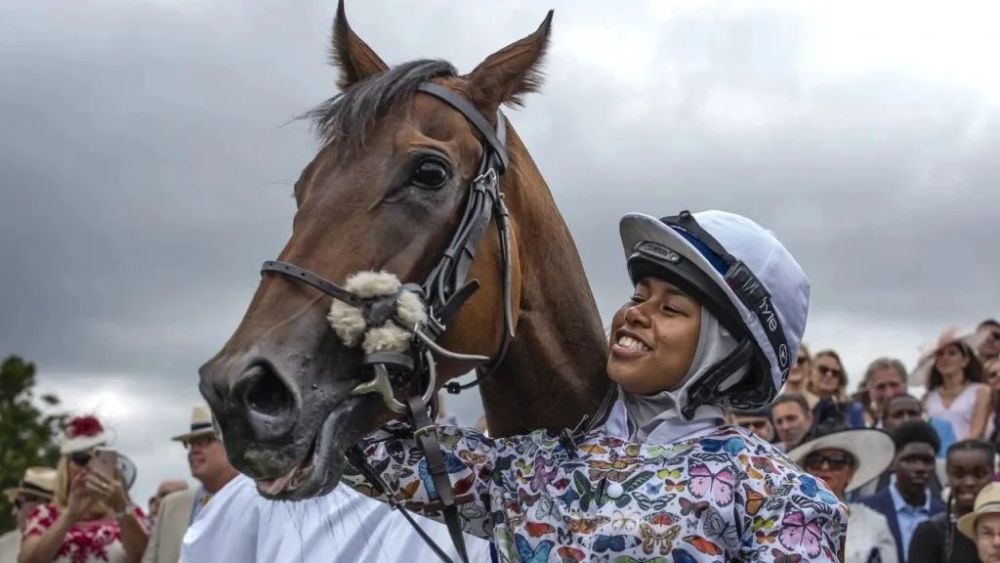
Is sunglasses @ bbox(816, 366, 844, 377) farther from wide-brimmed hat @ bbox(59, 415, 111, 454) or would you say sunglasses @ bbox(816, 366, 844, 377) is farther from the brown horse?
the brown horse

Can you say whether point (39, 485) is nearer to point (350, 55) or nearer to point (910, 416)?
point (910, 416)

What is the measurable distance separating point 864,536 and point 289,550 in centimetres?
409

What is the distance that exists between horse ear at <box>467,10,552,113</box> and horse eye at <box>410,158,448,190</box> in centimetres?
29

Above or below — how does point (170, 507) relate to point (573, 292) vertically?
above

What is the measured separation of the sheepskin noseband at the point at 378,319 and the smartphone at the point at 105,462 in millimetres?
4777

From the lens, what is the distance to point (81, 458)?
735cm

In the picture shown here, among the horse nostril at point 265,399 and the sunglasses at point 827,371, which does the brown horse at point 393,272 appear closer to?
the horse nostril at point 265,399

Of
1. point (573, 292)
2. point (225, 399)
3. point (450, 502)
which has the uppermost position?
point (573, 292)

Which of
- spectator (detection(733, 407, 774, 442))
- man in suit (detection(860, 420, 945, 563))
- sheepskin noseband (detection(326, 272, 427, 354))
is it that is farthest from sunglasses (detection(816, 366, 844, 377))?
sheepskin noseband (detection(326, 272, 427, 354))

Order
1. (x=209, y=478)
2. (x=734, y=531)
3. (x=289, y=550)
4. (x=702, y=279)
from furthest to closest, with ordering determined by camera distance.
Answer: (x=209, y=478)
(x=289, y=550)
(x=702, y=279)
(x=734, y=531)

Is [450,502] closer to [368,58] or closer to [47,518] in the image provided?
[368,58]

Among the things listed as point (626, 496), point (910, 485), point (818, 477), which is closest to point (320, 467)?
point (626, 496)

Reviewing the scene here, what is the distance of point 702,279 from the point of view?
9.52ft

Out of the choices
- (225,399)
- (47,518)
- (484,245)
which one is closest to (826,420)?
(47,518)
